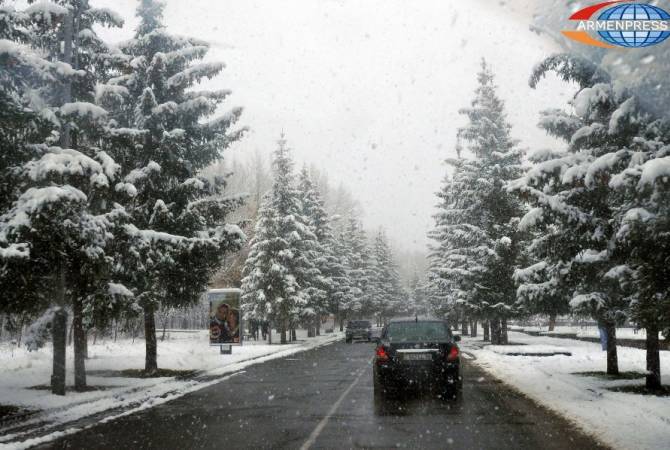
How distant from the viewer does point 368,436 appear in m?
9.23

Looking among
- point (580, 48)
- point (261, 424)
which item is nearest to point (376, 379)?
point (261, 424)

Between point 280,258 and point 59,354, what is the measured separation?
27.7 meters

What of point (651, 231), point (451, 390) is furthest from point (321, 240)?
point (651, 231)

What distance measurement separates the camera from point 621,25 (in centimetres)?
753

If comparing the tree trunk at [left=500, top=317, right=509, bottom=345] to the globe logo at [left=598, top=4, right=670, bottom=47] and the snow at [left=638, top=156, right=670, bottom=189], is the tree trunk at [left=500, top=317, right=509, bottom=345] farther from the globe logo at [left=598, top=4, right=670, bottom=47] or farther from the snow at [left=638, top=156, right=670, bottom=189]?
the globe logo at [left=598, top=4, right=670, bottom=47]

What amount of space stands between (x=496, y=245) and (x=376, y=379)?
2108 cm

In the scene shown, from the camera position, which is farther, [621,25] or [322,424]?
[322,424]

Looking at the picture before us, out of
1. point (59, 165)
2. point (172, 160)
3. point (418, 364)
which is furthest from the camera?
point (172, 160)

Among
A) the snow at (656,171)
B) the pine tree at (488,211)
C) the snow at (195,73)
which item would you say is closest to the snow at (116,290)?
the snow at (195,73)

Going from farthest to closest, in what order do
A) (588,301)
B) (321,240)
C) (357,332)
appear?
1. (321,240)
2. (357,332)
3. (588,301)

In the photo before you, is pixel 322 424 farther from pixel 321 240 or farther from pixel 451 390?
pixel 321 240

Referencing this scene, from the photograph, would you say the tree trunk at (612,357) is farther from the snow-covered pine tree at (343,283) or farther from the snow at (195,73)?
the snow-covered pine tree at (343,283)

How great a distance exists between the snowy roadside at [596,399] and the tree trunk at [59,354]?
10.1 metres

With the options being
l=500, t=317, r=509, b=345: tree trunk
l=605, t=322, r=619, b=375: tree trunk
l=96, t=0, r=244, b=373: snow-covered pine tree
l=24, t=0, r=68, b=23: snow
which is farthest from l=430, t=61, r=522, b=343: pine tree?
l=24, t=0, r=68, b=23: snow
